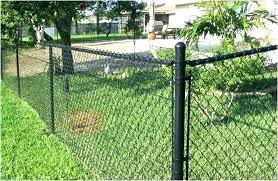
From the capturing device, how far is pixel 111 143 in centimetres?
504

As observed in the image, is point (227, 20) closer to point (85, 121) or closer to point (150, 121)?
point (150, 121)

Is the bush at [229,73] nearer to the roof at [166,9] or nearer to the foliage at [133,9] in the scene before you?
the foliage at [133,9]

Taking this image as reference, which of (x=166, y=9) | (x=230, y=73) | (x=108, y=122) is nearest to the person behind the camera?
(x=108, y=122)

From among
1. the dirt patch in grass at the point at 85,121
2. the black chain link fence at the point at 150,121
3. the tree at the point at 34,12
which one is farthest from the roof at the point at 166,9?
the dirt patch in grass at the point at 85,121

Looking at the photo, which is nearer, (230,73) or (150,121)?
(230,73)

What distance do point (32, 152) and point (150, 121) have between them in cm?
168

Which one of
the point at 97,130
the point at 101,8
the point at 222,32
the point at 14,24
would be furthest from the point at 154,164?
the point at 101,8

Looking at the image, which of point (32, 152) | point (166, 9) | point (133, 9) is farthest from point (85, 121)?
point (166, 9)

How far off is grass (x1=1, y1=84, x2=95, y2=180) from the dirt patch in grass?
0.30 m

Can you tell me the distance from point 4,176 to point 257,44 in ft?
17.0

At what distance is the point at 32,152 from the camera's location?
5.30 metres

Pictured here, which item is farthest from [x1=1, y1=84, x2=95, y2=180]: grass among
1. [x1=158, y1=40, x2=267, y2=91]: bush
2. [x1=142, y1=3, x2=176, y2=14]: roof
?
[x1=142, y1=3, x2=176, y2=14]: roof

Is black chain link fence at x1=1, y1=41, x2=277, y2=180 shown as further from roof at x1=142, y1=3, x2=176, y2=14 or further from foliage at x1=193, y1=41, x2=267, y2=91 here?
roof at x1=142, y1=3, x2=176, y2=14

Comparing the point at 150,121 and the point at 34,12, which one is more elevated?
the point at 34,12
